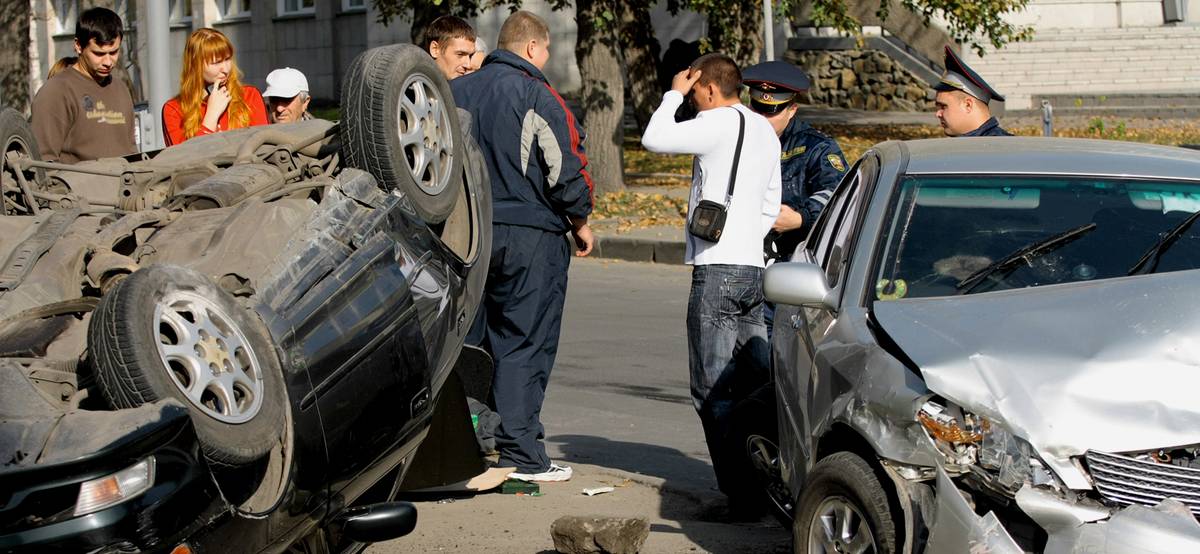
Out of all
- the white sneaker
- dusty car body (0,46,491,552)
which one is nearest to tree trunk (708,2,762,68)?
the white sneaker

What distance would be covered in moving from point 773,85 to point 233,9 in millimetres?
37429

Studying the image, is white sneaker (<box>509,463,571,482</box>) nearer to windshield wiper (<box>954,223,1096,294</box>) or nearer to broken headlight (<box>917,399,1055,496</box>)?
windshield wiper (<box>954,223,1096,294</box>)

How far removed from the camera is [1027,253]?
192 inches

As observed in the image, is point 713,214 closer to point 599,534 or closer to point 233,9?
point 599,534

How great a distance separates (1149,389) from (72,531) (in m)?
2.60

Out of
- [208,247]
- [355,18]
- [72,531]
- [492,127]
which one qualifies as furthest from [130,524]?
[355,18]

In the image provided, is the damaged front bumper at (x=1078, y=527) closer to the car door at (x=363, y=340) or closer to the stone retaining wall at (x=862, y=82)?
the car door at (x=363, y=340)

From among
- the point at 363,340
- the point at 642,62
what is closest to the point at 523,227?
the point at 363,340

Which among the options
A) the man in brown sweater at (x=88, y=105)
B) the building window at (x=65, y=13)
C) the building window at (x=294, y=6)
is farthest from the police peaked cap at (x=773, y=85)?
the building window at (x=65, y=13)

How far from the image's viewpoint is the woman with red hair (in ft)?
26.7

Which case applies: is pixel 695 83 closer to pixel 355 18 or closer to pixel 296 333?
pixel 296 333

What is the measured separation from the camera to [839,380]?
4.74 m

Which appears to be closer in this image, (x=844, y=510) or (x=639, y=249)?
(x=844, y=510)

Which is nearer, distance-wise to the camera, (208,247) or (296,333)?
(296,333)
